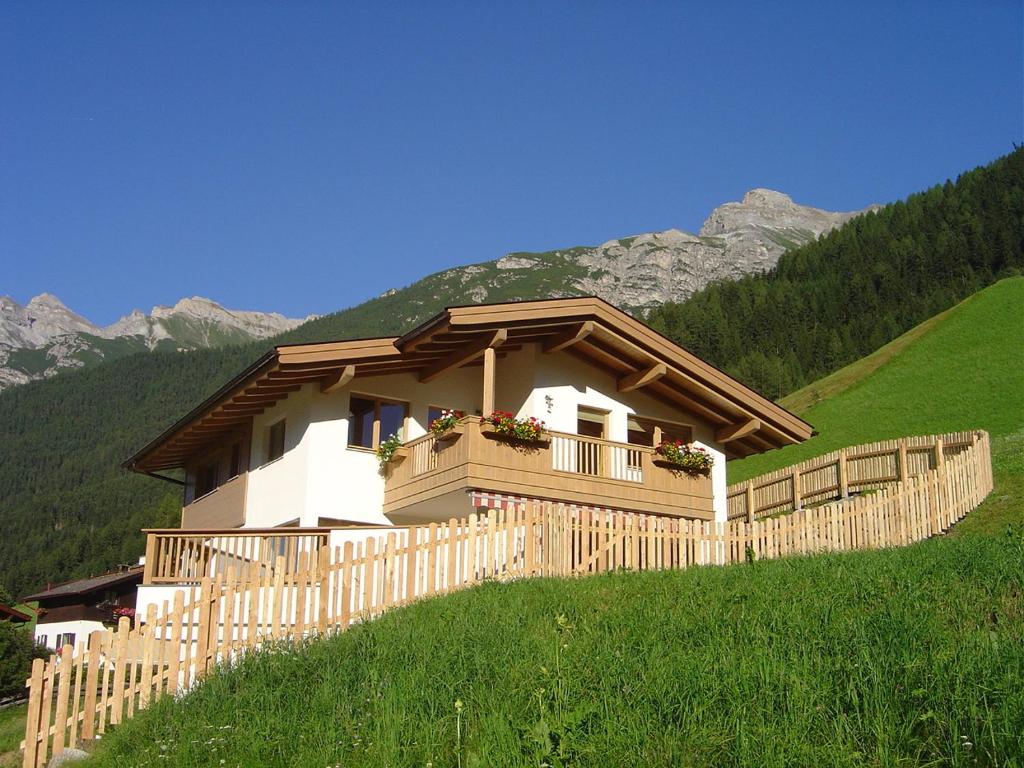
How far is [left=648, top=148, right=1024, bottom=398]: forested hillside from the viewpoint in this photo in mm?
105625

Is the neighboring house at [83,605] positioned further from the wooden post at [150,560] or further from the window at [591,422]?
the window at [591,422]

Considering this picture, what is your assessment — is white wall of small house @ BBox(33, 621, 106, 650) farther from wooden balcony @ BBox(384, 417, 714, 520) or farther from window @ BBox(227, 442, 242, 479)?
wooden balcony @ BBox(384, 417, 714, 520)

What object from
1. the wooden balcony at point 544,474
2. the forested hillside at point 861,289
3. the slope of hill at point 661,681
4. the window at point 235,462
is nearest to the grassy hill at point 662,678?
the slope of hill at point 661,681

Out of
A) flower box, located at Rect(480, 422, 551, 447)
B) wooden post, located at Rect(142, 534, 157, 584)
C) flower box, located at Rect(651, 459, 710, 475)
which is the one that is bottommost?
wooden post, located at Rect(142, 534, 157, 584)

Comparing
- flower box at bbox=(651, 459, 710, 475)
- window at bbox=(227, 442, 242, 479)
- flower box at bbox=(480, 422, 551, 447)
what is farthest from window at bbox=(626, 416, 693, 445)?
window at bbox=(227, 442, 242, 479)

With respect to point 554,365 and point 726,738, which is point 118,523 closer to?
point 554,365

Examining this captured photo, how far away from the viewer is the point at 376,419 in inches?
949

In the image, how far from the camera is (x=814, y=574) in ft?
42.8

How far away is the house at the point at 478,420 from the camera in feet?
73.3

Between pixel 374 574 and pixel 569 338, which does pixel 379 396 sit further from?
pixel 374 574

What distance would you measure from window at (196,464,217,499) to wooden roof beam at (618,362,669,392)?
36.2ft

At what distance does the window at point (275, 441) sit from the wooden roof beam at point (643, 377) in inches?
309

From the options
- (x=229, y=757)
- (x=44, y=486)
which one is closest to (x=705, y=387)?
(x=229, y=757)

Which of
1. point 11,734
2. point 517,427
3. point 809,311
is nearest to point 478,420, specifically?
point 517,427
